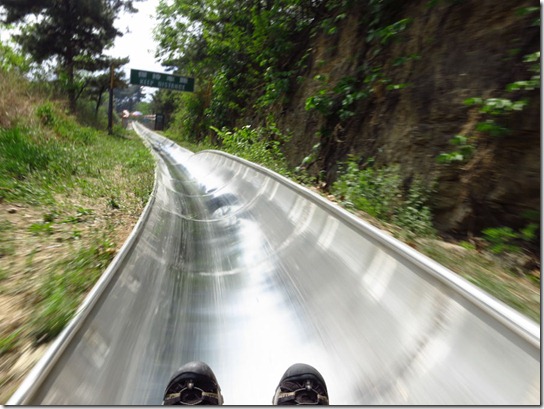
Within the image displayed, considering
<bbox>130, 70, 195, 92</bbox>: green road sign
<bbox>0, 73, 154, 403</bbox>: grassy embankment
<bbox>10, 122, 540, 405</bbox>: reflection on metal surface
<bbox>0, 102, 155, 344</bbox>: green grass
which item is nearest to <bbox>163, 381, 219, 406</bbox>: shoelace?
<bbox>10, 122, 540, 405</bbox>: reflection on metal surface

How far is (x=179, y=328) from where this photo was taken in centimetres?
243

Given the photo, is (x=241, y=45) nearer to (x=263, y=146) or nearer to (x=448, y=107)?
(x=263, y=146)

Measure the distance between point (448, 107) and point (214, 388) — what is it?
13.2 feet

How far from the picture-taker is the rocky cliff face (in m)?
3.53

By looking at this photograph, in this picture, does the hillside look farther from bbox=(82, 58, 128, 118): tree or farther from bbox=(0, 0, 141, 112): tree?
bbox=(82, 58, 128, 118): tree

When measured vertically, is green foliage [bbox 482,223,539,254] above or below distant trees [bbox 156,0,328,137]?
below

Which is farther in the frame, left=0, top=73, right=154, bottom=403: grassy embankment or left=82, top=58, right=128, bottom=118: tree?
left=82, top=58, right=128, bottom=118: tree

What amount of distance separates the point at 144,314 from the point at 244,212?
2788 mm

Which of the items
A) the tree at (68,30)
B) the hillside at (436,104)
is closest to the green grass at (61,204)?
the hillside at (436,104)

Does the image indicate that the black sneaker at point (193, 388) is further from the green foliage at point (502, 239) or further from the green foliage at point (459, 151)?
the green foliage at point (459, 151)

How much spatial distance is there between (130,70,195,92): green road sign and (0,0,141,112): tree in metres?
3.79

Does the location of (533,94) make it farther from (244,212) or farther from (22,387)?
(22,387)

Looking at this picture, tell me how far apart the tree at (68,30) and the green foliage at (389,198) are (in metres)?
19.1

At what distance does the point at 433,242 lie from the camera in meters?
3.24
